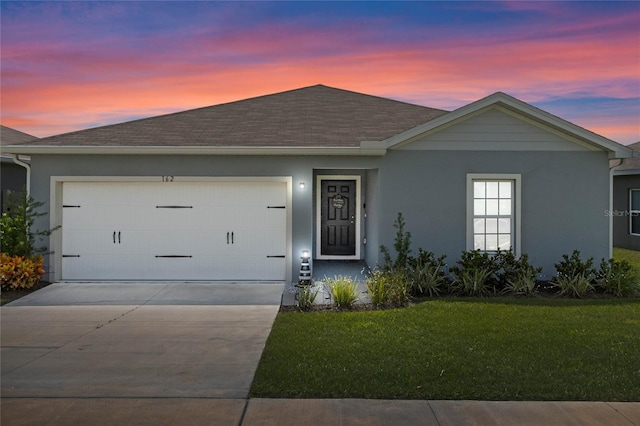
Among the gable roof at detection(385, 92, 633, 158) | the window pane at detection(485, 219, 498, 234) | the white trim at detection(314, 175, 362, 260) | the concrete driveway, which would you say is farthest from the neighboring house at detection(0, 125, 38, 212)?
the window pane at detection(485, 219, 498, 234)

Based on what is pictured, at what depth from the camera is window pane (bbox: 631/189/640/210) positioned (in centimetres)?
1799

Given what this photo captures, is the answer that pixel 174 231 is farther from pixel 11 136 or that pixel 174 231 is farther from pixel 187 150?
pixel 11 136

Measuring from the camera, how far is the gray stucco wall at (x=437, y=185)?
37.7 ft

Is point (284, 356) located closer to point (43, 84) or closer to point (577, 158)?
point (577, 158)

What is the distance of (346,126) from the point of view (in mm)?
13172

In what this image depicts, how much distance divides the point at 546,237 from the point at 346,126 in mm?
4977

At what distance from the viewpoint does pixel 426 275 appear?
10.4 metres

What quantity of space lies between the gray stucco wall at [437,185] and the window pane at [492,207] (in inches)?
20.9

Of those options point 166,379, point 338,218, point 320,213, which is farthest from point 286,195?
point 166,379

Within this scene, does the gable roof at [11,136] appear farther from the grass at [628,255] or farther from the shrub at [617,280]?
the grass at [628,255]

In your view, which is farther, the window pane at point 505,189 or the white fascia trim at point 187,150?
the window pane at point 505,189

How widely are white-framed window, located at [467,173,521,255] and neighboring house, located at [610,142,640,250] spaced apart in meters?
8.25

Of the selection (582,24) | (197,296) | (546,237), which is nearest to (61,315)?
(197,296)

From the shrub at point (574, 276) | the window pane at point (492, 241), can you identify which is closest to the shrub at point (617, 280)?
the shrub at point (574, 276)
